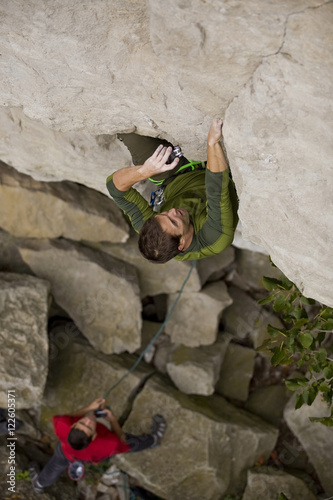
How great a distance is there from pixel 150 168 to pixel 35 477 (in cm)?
374

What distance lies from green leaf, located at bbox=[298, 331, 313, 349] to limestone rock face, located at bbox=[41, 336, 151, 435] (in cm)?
258

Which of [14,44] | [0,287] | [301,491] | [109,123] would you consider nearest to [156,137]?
[109,123]

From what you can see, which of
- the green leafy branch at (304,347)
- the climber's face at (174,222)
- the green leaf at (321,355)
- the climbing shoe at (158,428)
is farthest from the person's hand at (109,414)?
the climber's face at (174,222)

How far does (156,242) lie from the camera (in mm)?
2547

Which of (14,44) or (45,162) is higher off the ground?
(14,44)

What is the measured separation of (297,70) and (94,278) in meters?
3.39

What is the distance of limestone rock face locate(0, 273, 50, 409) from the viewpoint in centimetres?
434

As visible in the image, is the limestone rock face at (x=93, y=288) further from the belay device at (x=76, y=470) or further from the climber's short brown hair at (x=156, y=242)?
the climber's short brown hair at (x=156, y=242)

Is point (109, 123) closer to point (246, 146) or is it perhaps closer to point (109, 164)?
point (109, 164)

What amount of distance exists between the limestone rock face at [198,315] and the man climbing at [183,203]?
208 cm

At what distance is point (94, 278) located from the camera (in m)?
4.73

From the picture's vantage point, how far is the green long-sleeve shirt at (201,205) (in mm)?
2449

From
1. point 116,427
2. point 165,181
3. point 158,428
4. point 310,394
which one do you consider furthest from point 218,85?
point 158,428

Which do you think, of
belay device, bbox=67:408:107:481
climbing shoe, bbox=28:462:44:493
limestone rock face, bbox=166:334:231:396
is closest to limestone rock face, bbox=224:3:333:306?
limestone rock face, bbox=166:334:231:396
